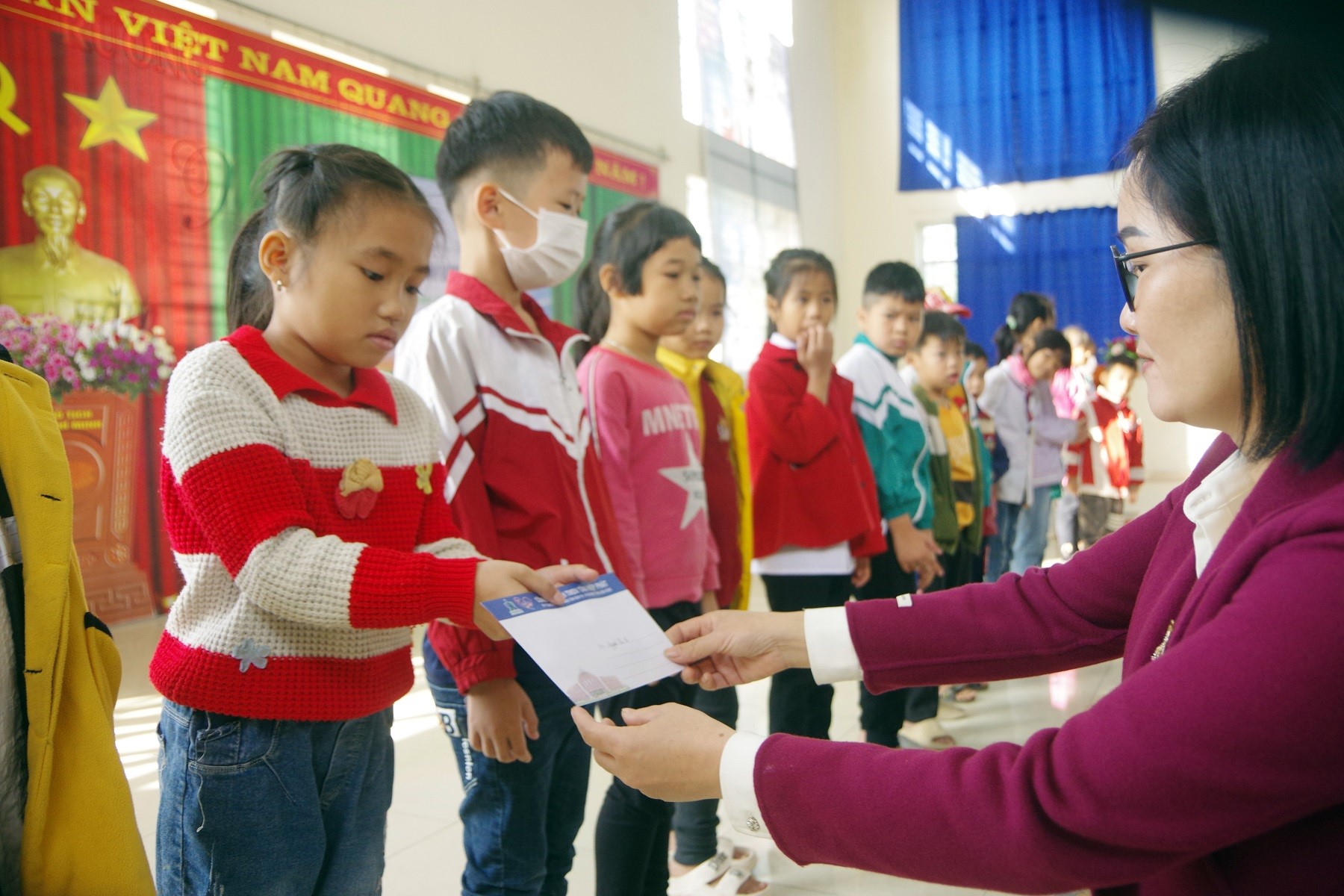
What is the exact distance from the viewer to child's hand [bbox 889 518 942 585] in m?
2.67

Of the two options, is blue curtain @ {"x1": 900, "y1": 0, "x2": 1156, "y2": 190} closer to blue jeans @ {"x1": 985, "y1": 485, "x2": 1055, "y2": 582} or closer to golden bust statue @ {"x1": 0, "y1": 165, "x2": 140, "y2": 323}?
blue jeans @ {"x1": 985, "y1": 485, "x2": 1055, "y2": 582}

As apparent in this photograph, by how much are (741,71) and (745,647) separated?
7.38 meters

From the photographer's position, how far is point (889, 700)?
100 inches

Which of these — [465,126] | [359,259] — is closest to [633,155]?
[465,126]

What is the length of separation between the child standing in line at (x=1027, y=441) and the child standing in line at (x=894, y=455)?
129cm

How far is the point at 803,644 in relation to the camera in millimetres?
1152

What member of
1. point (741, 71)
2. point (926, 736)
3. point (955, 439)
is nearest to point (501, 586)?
point (926, 736)

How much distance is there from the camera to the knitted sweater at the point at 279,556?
1.02 m

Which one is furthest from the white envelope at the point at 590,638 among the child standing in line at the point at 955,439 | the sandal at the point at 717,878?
the child standing in line at the point at 955,439

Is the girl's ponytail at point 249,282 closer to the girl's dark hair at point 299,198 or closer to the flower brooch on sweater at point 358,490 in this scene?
the girl's dark hair at point 299,198

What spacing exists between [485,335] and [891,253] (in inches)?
351

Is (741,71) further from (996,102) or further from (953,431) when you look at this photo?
(953,431)

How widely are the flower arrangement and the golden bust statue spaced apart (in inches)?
1.7

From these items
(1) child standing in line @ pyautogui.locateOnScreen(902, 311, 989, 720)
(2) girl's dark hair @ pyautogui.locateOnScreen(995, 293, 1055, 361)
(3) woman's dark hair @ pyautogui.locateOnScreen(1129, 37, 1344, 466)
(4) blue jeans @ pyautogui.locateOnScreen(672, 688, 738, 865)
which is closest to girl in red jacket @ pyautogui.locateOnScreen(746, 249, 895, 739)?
(4) blue jeans @ pyautogui.locateOnScreen(672, 688, 738, 865)
